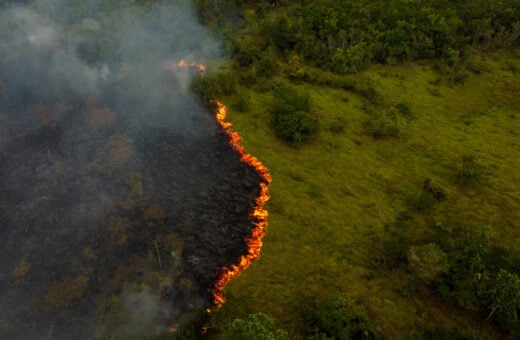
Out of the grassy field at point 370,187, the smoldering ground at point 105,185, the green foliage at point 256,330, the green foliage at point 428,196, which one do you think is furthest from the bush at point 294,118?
the green foliage at point 256,330

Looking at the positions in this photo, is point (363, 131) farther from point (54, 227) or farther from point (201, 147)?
point (54, 227)

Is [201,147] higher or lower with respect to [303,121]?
lower

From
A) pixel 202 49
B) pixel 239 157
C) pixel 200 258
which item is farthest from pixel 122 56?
pixel 200 258

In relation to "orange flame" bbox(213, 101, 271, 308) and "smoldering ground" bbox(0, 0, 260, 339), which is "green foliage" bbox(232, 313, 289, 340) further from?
"smoldering ground" bbox(0, 0, 260, 339)

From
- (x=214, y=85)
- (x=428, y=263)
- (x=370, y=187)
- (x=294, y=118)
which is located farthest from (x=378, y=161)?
(x=214, y=85)

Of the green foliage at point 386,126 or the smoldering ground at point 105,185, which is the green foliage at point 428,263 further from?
the green foliage at point 386,126
